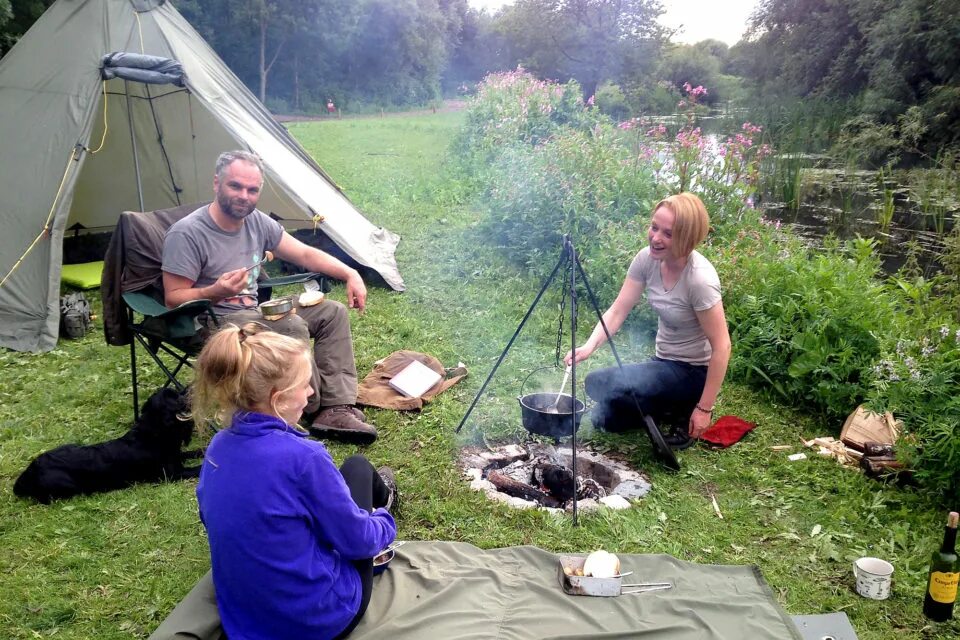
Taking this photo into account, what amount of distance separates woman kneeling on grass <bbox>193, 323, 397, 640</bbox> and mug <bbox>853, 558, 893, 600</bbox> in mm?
1759

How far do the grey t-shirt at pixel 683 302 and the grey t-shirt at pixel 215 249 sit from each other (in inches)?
76.1

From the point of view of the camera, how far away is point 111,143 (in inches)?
241

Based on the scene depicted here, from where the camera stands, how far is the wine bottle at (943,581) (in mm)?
2221

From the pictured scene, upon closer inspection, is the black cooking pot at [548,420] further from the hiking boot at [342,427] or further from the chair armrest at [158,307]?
the chair armrest at [158,307]

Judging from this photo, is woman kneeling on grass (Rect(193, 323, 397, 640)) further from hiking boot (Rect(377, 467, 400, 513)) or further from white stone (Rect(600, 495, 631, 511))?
white stone (Rect(600, 495, 631, 511))

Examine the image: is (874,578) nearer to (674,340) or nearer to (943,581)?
(943,581)

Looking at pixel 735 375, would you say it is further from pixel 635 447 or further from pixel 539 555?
pixel 539 555

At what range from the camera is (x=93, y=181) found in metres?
6.21

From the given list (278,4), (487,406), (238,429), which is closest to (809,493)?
(487,406)

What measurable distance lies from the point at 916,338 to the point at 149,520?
12.1 ft

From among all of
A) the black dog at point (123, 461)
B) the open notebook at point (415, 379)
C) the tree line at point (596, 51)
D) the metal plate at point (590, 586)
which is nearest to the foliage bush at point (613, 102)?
the tree line at point (596, 51)

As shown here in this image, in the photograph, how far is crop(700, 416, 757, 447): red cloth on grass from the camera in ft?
11.3

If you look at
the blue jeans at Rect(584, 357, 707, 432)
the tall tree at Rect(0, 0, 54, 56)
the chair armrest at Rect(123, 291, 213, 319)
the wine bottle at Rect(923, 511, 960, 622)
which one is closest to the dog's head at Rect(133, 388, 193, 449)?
the chair armrest at Rect(123, 291, 213, 319)

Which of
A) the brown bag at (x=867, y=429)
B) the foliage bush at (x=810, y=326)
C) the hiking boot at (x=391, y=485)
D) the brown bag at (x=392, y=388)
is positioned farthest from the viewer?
the brown bag at (x=392, y=388)
